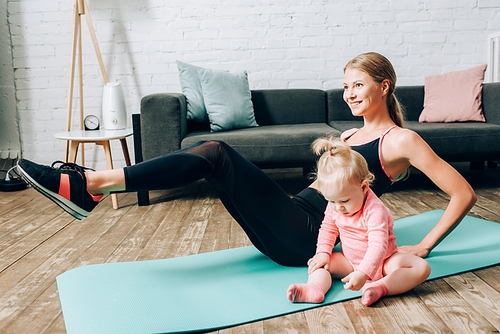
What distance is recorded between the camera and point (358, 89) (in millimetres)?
1267

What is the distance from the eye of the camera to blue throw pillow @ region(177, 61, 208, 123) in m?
2.63

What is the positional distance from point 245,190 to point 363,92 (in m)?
0.51

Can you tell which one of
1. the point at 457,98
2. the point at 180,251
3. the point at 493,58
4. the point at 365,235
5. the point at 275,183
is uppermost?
the point at 493,58

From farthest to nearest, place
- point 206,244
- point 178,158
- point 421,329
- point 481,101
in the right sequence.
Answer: point 481,101, point 206,244, point 178,158, point 421,329

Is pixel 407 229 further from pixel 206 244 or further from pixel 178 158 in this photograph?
pixel 178 158

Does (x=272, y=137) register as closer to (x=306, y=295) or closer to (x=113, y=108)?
(x=113, y=108)

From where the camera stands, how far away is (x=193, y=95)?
2.64 m

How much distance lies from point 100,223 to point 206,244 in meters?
0.67

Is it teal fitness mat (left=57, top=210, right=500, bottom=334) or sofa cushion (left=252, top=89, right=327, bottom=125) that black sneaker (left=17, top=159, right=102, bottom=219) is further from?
sofa cushion (left=252, top=89, right=327, bottom=125)

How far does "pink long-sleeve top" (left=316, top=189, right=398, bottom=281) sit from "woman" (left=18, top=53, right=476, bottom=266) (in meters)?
0.07

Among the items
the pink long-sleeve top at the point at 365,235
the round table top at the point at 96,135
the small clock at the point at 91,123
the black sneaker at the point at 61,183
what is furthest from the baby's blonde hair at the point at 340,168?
the small clock at the point at 91,123

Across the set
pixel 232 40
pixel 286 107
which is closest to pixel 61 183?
pixel 286 107

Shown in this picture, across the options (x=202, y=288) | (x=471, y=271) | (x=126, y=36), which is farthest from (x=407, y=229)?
(x=126, y=36)

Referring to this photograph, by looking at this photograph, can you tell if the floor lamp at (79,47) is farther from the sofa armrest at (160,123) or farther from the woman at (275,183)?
the woman at (275,183)
